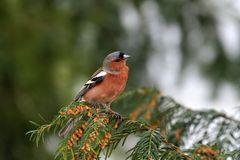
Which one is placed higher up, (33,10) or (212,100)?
(33,10)

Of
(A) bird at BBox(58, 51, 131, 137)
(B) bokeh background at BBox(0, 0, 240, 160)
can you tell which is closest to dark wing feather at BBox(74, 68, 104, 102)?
(A) bird at BBox(58, 51, 131, 137)

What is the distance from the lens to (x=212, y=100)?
888 centimetres

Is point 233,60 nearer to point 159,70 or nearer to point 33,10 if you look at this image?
point 159,70

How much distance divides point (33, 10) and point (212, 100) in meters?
2.77

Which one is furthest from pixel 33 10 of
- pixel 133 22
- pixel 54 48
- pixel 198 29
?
pixel 198 29

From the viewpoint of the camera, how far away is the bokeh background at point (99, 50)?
8.27 metres

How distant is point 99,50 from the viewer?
9578 millimetres

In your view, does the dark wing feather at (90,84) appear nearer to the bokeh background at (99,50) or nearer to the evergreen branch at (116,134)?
the evergreen branch at (116,134)

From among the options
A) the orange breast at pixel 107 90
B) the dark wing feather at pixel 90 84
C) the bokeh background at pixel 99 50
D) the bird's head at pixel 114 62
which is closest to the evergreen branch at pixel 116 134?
the orange breast at pixel 107 90

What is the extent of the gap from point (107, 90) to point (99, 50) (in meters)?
4.25

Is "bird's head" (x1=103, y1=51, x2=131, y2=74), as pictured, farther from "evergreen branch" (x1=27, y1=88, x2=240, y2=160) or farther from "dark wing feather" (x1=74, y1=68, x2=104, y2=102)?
"evergreen branch" (x1=27, y1=88, x2=240, y2=160)

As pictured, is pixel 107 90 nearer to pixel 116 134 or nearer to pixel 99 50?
pixel 116 134

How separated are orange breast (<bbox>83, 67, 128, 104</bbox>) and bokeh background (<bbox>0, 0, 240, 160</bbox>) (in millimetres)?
2657

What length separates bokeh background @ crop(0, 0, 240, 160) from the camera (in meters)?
8.27
